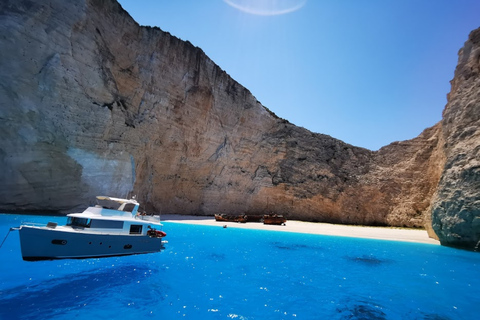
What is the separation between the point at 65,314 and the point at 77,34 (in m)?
31.7

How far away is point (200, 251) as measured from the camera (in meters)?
14.9

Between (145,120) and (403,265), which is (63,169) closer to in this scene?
(145,120)

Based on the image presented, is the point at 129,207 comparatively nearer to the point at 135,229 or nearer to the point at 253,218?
the point at 135,229

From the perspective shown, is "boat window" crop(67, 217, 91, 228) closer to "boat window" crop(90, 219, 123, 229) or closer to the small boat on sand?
the small boat on sand

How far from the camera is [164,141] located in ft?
118

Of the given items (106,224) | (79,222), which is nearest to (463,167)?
(106,224)

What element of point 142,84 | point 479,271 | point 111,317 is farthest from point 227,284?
point 142,84

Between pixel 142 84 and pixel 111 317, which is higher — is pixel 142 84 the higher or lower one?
the higher one

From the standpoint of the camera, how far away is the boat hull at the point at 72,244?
390 inches

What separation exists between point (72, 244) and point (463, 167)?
26779 millimetres

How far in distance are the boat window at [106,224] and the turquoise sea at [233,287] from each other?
5.13ft

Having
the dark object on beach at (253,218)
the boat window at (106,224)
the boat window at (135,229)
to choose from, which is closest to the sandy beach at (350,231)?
the dark object on beach at (253,218)

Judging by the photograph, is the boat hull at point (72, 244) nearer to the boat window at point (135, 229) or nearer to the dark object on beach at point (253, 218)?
the boat window at point (135, 229)

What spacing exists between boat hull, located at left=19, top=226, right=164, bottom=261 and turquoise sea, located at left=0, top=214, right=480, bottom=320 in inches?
16.8
